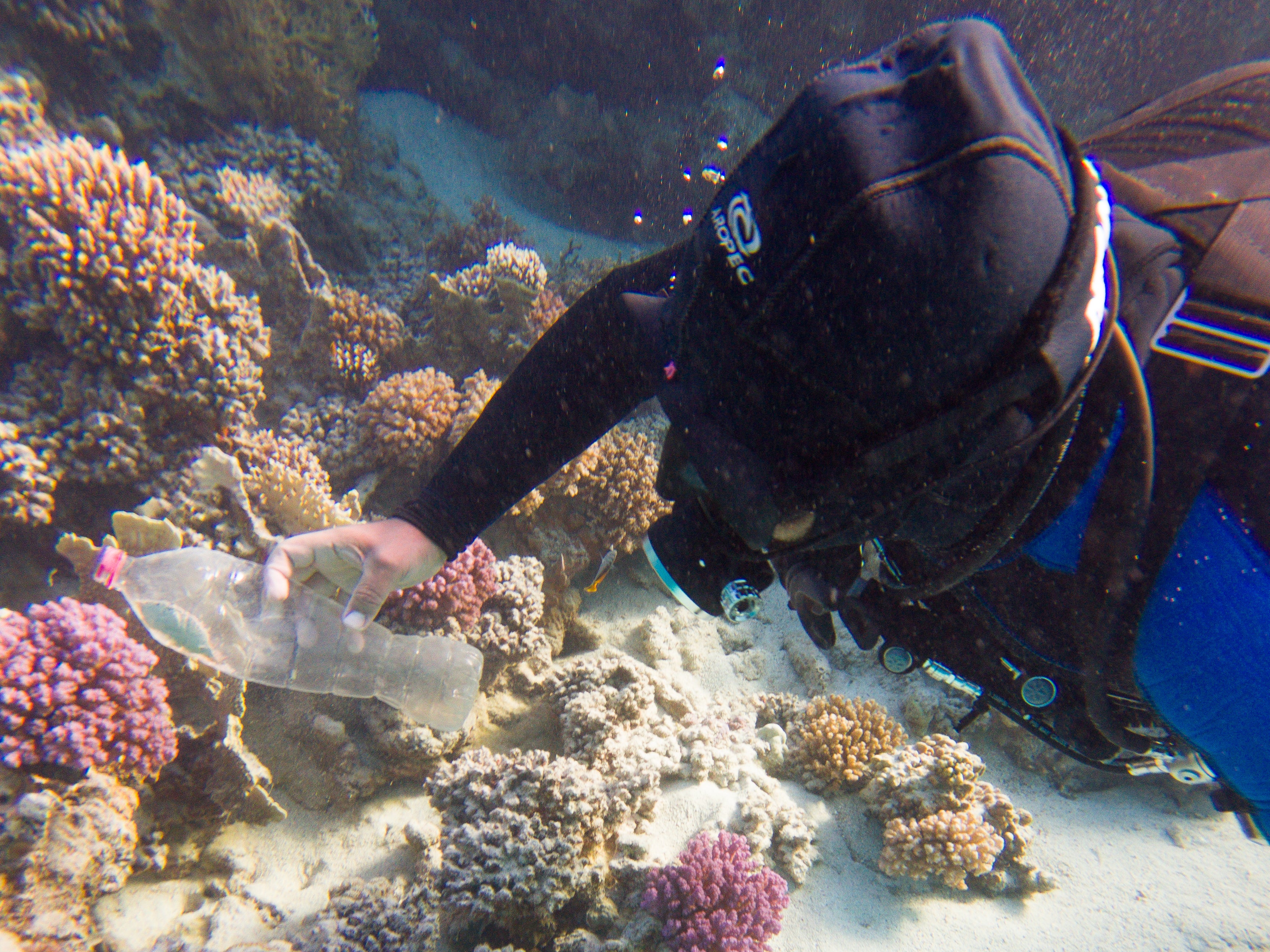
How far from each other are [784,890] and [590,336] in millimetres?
3046

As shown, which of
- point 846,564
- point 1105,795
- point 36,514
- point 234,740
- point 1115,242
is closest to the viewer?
point 1115,242

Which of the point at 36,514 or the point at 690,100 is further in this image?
the point at 690,100

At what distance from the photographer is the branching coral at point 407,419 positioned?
15.0 feet

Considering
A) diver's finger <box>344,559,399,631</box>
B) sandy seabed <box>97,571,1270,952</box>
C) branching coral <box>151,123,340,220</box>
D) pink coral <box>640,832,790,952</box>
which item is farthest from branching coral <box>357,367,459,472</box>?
branching coral <box>151,123,340,220</box>

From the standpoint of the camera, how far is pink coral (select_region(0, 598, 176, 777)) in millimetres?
2541

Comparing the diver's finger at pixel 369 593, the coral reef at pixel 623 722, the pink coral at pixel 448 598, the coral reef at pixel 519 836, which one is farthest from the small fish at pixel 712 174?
the diver's finger at pixel 369 593

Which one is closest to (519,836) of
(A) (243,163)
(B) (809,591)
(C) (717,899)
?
(C) (717,899)

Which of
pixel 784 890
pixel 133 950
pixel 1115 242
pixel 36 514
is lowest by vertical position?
pixel 784 890

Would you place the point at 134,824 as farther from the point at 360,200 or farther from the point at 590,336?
the point at 360,200

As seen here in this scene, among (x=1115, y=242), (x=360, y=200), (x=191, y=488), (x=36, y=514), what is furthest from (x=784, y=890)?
(x=360, y=200)

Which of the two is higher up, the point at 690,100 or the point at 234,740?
the point at 690,100

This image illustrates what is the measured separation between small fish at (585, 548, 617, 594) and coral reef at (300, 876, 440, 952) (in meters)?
2.38

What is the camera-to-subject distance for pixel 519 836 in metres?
2.83

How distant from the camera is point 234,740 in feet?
9.82
